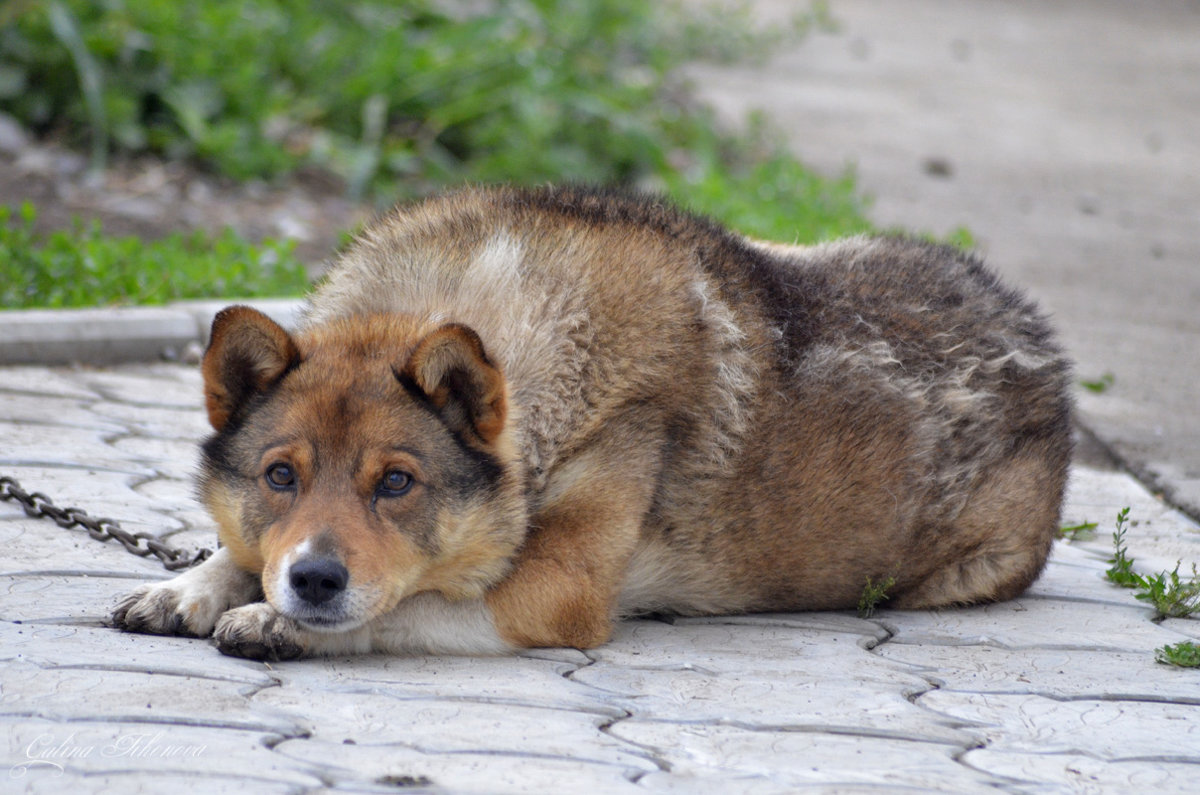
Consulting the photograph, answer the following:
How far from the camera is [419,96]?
10867 millimetres

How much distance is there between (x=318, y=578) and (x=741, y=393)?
1.50 m

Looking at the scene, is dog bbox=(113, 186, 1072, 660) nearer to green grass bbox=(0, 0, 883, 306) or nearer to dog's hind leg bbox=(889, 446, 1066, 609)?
dog's hind leg bbox=(889, 446, 1066, 609)

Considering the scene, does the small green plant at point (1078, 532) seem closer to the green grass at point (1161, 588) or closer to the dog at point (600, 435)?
the green grass at point (1161, 588)

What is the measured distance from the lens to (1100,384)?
284 inches

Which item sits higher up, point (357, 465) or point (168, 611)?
point (357, 465)

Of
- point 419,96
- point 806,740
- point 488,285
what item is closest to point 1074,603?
point 806,740

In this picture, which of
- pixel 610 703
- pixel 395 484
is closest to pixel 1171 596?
pixel 610 703

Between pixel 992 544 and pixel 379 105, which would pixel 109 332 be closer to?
pixel 992 544

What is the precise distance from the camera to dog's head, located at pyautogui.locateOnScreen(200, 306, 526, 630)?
3512 millimetres

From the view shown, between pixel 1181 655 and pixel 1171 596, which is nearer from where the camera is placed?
pixel 1181 655

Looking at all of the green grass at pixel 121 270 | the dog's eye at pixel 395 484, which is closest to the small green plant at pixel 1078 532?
the dog's eye at pixel 395 484

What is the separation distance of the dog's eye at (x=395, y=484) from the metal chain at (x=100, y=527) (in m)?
0.89

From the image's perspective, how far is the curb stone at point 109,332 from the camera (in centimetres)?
612

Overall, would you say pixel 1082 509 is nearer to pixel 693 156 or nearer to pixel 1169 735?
pixel 1169 735
